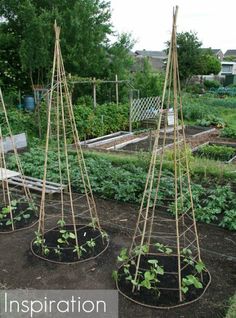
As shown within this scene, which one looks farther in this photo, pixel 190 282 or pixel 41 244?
pixel 41 244

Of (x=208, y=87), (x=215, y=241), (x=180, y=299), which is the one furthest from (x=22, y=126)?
(x=208, y=87)

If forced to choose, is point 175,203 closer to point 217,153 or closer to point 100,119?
point 217,153

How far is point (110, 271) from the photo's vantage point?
11.0 ft

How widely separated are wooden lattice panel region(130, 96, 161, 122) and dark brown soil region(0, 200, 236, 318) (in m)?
7.91

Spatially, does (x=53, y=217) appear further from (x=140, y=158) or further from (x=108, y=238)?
(x=140, y=158)

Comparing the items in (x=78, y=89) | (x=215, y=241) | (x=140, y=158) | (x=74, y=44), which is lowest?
(x=215, y=241)

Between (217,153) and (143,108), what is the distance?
466 centimetres

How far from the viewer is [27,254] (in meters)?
3.65

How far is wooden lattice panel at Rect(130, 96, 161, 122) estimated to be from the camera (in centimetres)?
1177

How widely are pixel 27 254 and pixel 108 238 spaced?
910 millimetres

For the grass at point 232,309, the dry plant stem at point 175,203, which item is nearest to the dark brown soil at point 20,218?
the dry plant stem at point 175,203

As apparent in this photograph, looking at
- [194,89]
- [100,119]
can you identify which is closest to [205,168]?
[100,119]

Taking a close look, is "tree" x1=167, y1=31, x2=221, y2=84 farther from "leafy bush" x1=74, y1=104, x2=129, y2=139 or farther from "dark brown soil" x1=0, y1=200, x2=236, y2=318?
"dark brown soil" x1=0, y1=200, x2=236, y2=318

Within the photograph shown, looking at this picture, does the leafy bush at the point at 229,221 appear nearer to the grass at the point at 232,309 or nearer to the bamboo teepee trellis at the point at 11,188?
the grass at the point at 232,309
